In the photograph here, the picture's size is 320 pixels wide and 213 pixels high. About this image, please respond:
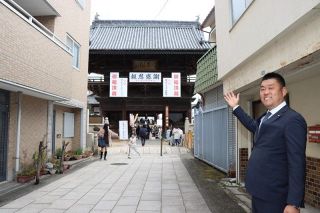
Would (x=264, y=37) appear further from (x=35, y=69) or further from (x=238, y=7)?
(x=35, y=69)

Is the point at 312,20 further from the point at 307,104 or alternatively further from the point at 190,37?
the point at 190,37

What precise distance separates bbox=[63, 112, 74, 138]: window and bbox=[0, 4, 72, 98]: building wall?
354 centimetres

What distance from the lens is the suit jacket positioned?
105 inches

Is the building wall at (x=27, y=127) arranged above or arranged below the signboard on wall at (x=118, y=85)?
below

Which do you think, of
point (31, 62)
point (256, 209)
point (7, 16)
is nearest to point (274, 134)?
point (256, 209)

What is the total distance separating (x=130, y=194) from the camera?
8.09 m

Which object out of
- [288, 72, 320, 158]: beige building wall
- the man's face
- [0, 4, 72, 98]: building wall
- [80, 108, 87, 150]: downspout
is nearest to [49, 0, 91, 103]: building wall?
[80, 108, 87, 150]: downspout

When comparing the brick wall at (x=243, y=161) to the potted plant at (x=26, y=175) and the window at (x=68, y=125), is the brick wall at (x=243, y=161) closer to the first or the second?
the potted plant at (x=26, y=175)

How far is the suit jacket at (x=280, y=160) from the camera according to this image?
268 centimetres

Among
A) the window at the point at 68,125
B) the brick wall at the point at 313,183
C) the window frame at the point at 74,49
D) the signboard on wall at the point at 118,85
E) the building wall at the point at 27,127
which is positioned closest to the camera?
the brick wall at the point at 313,183

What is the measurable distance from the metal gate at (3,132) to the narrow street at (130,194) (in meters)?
1.46

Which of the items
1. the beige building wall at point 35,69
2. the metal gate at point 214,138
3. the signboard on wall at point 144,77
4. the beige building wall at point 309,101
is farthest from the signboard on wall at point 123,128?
the beige building wall at point 309,101

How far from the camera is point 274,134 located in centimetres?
Answer: 291

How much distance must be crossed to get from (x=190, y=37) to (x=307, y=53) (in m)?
26.8
